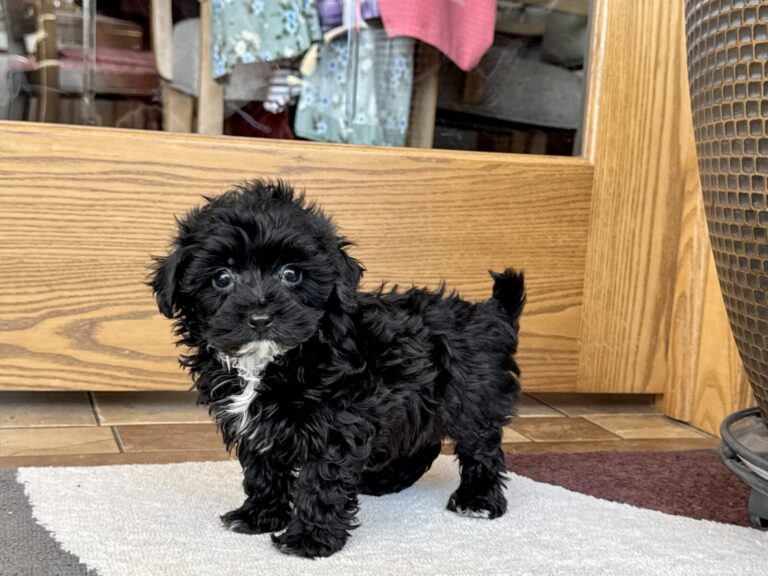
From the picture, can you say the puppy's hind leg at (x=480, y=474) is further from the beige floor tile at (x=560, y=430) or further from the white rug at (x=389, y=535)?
the beige floor tile at (x=560, y=430)

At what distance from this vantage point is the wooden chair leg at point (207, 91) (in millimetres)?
2088

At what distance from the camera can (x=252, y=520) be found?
58.2 inches

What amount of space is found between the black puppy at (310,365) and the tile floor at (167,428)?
18.4 inches

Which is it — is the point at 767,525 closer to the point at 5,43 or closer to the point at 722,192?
the point at 722,192

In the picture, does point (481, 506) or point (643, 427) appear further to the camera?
point (643, 427)

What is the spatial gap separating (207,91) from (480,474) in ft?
3.55

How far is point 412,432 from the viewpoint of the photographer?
1.52 m

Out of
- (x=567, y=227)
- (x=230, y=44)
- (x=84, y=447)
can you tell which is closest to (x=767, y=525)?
(x=567, y=227)

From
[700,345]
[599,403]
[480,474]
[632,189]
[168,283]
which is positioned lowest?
[599,403]

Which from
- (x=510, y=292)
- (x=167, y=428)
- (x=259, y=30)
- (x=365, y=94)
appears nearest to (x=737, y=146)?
(x=510, y=292)

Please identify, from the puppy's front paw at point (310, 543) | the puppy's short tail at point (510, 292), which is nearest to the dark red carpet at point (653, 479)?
the puppy's short tail at point (510, 292)

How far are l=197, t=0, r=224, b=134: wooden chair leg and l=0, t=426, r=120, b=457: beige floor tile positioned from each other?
28.2 inches

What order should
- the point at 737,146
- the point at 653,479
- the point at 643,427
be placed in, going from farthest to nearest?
the point at 643,427 < the point at 653,479 < the point at 737,146

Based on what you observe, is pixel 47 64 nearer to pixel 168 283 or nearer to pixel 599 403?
pixel 168 283
